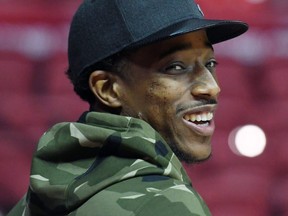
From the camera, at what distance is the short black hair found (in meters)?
1.74

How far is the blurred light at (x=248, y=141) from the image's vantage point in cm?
389

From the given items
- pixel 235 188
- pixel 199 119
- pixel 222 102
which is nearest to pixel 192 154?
pixel 199 119

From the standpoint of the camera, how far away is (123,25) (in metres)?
1.72

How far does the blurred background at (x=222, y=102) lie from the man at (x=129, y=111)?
6.48 ft

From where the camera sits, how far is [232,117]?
392 cm

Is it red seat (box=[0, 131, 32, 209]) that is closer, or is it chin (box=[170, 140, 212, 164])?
chin (box=[170, 140, 212, 164])

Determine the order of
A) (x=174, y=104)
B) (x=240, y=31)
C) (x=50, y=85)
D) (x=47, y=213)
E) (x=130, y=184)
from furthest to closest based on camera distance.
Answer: (x=50, y=85)
(x=240, y=31)
(x=174, y=104)
(x=47, y=213)
(x=130, y=184)

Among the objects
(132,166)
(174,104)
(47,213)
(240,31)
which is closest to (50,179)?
(47,213)

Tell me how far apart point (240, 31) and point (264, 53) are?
208 centimetres

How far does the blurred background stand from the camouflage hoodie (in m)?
2.19

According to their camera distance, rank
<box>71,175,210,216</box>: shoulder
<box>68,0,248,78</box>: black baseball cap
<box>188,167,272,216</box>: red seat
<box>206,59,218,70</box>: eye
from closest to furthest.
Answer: <box>71,175,210,216</box>: shoulder
<box>68,0,248,78</box>: black baseball cap
<box>206,59,218,70</box>: eye
<box>188,167,272,216</box>: red seat

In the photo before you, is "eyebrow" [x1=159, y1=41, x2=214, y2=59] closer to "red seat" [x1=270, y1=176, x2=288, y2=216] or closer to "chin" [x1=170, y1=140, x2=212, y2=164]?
"chin" [x1=170, y1=140, x2=212, y2=164]

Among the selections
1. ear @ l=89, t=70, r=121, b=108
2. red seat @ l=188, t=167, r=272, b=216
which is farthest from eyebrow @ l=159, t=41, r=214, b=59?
red seat @ l=188, t=167, r=272, b=216

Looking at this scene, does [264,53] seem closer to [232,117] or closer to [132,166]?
[232,117]
